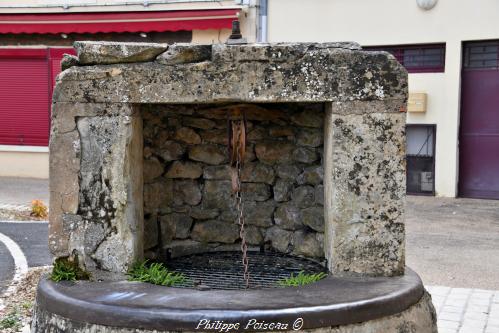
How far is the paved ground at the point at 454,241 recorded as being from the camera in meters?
6.18

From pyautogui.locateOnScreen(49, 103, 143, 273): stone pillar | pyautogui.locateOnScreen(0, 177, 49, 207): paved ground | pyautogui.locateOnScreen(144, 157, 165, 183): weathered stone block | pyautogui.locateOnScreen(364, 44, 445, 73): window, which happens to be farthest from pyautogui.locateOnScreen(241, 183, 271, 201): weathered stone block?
pyautogui.locateOnScreen(364, 44, 445, 73): window

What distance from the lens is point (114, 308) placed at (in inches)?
119

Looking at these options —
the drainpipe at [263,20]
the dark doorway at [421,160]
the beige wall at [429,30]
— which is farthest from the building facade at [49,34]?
the dark doorway at [421,160]

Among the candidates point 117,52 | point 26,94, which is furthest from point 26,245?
point 26,94

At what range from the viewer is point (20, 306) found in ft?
17.0

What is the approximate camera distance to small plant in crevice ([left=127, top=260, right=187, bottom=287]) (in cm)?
351

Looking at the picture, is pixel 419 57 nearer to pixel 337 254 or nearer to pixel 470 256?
pixel 470 256

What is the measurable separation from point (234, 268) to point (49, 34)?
930cm

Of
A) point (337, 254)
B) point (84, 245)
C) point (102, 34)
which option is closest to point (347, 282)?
point (337, 254)

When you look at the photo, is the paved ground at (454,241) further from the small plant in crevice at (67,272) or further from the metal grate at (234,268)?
the small plant in crevice at (67,272)

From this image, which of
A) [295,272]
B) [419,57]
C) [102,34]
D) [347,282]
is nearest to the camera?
[347,282]

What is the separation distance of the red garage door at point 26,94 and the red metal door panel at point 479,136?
7.63 metres

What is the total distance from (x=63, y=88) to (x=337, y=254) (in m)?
1.78

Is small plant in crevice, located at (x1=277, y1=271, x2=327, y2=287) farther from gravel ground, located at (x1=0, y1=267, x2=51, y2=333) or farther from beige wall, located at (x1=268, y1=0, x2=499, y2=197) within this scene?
beige wall, located at (x1=268, y1=0, x2=499, y2=197)
